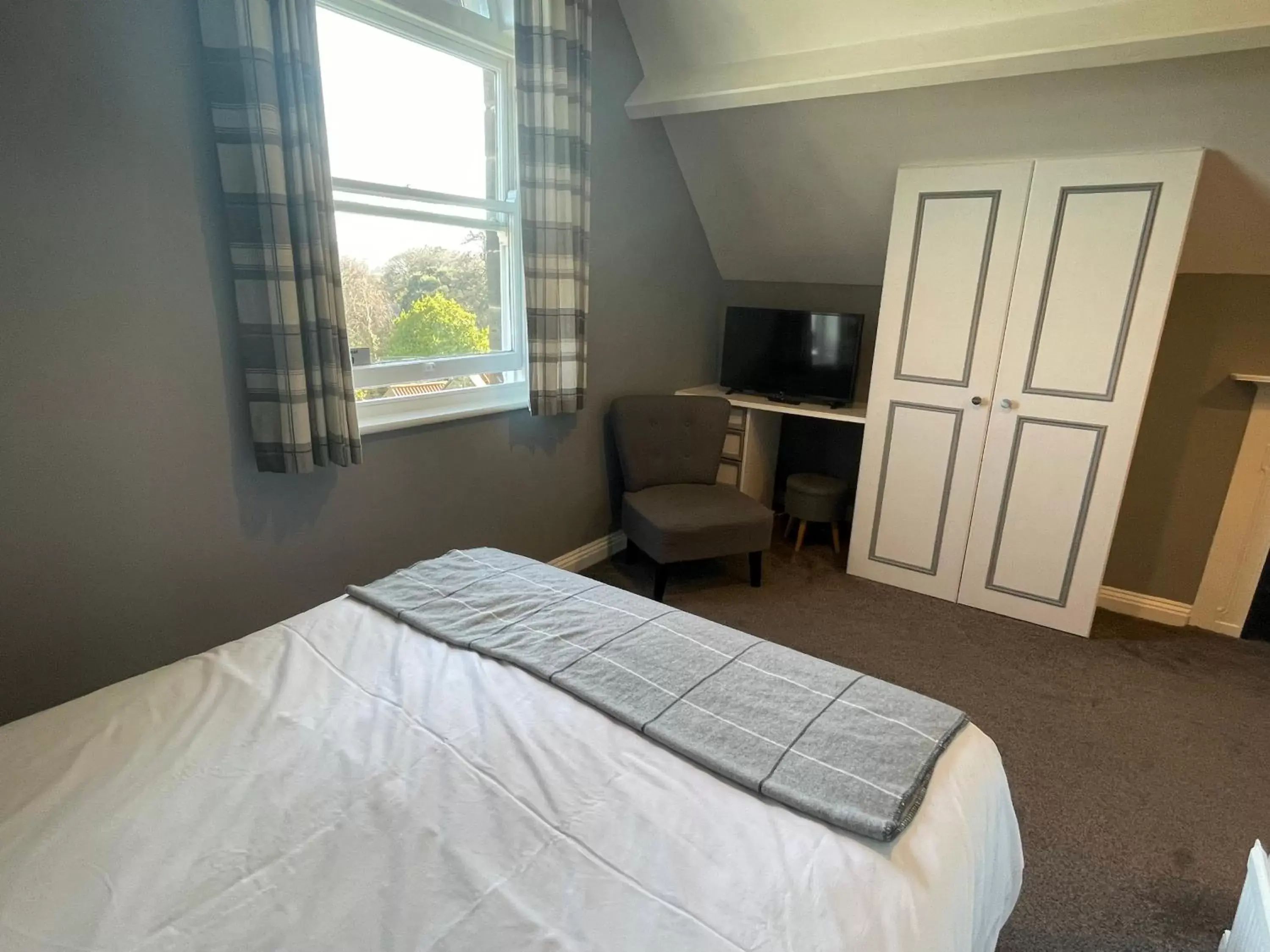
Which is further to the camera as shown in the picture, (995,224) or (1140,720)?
(995,224)

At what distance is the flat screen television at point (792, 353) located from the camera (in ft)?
11.5

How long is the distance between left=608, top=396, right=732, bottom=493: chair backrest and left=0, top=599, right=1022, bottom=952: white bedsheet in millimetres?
2024

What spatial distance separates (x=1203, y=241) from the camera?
106 inches

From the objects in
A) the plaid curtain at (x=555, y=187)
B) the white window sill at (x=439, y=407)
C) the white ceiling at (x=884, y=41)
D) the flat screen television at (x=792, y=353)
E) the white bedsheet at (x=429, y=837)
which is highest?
the white ceiling at (x=884, y=41)

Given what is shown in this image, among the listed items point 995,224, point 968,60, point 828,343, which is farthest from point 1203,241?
point 828,343

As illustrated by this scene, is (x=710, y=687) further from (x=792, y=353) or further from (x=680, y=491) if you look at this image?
(x=792, y=353)

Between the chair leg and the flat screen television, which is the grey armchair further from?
the flat screen television

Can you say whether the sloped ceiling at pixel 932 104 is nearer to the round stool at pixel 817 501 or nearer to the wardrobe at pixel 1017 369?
the wardrobe at pixel 1017 369

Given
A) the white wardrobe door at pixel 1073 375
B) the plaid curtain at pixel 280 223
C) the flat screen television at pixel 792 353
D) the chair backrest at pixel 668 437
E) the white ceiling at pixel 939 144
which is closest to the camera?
the plaid curtain at pixel 280 223

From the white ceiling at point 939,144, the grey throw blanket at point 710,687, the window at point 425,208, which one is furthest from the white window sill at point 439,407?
the white ceiling at point 939,144

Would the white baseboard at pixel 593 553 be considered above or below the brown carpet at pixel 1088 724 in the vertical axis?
above

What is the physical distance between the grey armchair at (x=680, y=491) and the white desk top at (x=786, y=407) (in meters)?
0.15

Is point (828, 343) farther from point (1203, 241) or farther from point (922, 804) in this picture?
point (922, 804)

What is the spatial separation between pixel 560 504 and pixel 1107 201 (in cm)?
254
